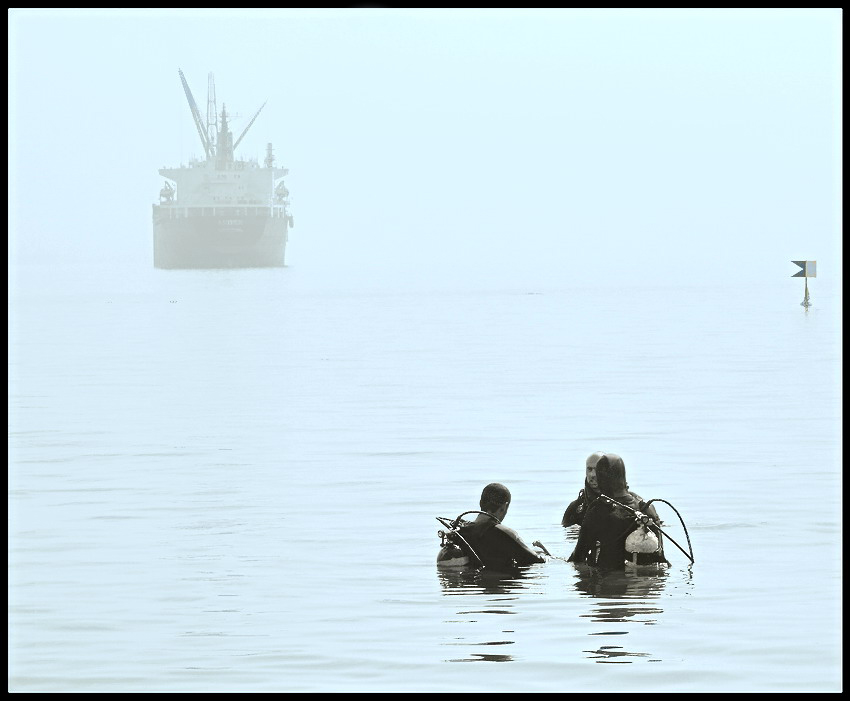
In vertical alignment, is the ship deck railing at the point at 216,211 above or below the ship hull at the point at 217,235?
above

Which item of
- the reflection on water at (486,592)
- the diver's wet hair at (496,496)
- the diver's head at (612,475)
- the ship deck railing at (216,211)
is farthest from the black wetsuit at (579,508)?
the ship deck railing at (216,211)

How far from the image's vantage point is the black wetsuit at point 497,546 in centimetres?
1338

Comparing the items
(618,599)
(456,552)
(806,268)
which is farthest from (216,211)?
Answer: (618,599)

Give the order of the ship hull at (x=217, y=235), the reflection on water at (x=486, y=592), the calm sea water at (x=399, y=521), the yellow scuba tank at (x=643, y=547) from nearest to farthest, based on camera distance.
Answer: the calm sea water at (x=399, y=521), the reflection on water at (x=486, y=592), the yellow scuba tank at (x=643, y=547), the ship hull at (x=217, y=235)

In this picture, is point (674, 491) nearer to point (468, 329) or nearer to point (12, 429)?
point (12, 429)

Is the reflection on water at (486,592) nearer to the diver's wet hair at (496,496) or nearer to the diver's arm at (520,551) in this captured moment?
the diver's arm at (520,551)

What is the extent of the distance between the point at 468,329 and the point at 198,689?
61.7 meters

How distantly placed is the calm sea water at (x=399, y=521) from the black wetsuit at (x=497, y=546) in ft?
0.51

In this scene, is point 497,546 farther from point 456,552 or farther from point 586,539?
point 586,539

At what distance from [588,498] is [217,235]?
167304 mm

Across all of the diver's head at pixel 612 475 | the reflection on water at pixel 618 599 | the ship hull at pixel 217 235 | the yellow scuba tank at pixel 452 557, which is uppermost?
the ship hull at pixel 217 235

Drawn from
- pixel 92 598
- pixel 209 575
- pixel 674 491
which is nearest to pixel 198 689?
pixel 92 598

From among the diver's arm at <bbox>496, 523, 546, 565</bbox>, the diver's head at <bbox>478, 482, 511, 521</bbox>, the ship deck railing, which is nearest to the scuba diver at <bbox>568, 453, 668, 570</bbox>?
the diver's arm at <bbox>496, 523, 546, 565</bbox>

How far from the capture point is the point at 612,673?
10.4m
